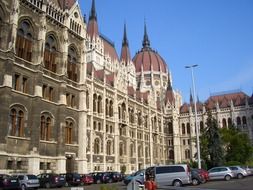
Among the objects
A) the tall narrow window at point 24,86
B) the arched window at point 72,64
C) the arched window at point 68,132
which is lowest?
the arched window at point 68,132

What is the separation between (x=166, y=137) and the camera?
3460 inches

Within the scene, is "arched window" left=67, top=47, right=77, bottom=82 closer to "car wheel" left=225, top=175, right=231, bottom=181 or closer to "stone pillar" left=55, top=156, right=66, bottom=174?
"stone pillar" left=55, top=156, right=66, bottom=174

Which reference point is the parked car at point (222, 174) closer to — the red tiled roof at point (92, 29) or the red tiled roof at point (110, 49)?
the red tiled roof at point (92, 29)

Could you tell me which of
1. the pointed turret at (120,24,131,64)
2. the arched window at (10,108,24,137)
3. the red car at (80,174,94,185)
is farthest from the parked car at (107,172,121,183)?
the pointed turret at (120,24,131,64)

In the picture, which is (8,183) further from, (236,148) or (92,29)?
(92,29)

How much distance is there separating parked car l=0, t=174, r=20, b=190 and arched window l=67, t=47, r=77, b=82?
19598 millimetres

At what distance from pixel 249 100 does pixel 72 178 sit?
64913 millimetres

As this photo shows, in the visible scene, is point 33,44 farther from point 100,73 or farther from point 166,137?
point 166,137

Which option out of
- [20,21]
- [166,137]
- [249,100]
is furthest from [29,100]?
[249,100]

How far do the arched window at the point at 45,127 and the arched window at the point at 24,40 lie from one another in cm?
701

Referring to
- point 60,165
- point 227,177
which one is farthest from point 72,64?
point 227,177

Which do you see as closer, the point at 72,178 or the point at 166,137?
the point at 72,178

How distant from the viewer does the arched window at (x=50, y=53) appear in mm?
38688

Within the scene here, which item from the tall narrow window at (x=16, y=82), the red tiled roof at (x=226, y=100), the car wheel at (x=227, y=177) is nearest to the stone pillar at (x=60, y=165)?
the tall narrow window at (x=16, y=82)
